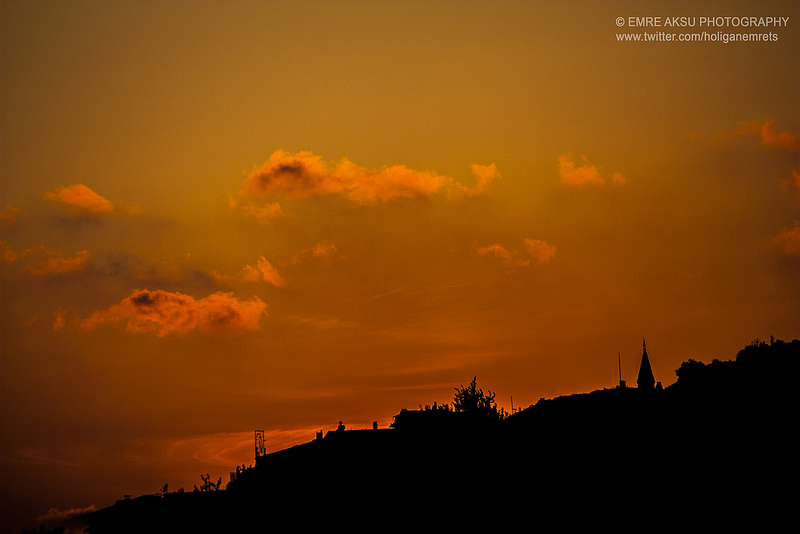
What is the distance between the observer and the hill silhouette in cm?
3712

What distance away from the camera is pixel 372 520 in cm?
4584

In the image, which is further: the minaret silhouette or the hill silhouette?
the minaret silhouette

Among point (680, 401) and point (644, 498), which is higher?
point (680, 401)

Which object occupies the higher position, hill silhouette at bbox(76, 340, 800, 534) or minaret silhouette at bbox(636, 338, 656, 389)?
Result: minaret silhouette at bbox(636, 338, 656, 389)

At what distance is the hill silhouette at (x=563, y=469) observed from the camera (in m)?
37.1

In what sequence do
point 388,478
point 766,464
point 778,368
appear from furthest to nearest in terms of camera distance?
point 388,478, point 778,368, point 766,464

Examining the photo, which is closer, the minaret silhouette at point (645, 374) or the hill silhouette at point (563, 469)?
the hill silhouette at point (563, 469)

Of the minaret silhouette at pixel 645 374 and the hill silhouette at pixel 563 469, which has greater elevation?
the minaret silhouette at pixel 645 374

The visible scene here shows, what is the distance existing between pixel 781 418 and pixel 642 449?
585 centimetres

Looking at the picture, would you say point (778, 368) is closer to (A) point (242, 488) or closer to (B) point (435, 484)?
(B) point (435, 484)

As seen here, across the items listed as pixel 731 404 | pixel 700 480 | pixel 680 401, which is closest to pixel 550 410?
pixel 680 401

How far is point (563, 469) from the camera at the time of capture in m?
42.6

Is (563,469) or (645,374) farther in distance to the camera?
(645,374)

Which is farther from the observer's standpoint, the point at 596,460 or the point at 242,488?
the point at 242,488
